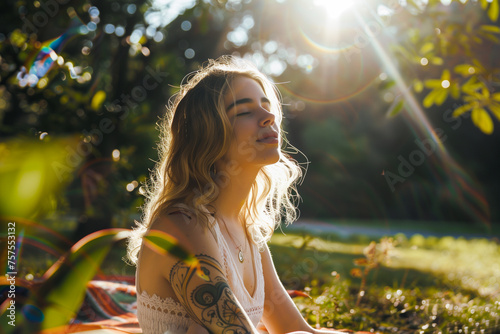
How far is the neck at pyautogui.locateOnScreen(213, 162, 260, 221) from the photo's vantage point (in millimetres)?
2145

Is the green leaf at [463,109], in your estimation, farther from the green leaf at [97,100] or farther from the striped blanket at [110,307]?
the green leaf at [97,100]

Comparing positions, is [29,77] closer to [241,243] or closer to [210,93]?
[210,93]

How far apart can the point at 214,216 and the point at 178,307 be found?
46cm

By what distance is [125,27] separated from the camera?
481 centimetres

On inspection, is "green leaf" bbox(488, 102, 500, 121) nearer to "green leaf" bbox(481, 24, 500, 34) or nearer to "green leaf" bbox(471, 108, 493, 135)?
"green leaf" bbox(471, 108, 493, 135)

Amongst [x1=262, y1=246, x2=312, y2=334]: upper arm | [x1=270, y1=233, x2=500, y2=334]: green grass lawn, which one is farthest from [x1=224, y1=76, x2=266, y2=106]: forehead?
[x1=270, y1=233, x2=500, y2=334]: green grass lawn

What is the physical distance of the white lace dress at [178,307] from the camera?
1.84 m

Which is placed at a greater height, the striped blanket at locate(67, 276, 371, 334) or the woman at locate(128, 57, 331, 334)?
the woman at locate(128, 57, 331, 334)

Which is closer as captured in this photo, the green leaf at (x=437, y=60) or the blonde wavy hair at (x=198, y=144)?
the blonde wavy hair at (x=198, y=144)

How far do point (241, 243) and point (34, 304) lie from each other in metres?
1.75

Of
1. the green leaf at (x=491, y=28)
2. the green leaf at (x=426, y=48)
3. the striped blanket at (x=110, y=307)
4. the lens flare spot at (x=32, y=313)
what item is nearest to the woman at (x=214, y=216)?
the striped blanket at (x=110, y=307)

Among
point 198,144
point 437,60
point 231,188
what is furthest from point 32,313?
point 437,60

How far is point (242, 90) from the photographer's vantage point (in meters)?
2.14

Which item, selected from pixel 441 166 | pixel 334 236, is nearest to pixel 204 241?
pixel 334 236
